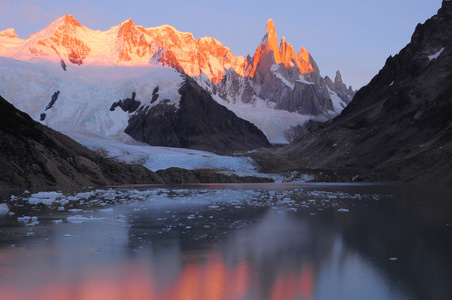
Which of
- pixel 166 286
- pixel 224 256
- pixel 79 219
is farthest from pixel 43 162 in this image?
pixel 166 286

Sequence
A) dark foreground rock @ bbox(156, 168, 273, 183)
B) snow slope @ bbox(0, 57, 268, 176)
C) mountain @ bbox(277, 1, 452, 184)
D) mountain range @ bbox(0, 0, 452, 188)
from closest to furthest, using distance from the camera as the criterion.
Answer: mountain @ bbox(277, 1, 452, 184) < dark foreground rock @ bbox(156, 168, 273, 183) < mountain range @ bbox(0, 0, 452, 188) < snow slope @ bbox(0, 57, 268, 176)

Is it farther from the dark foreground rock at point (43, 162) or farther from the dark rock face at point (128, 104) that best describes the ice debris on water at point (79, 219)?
the dark rock face at point (128, 104)

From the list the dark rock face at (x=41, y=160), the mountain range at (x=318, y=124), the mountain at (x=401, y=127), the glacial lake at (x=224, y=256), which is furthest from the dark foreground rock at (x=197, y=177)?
the glacial lake at (x=224, y=256)

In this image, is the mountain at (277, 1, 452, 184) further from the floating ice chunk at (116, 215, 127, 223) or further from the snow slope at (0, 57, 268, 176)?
the snow slope at (0, 57, 268, 176)

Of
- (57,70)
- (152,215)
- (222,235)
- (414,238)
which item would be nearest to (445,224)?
(414,238)

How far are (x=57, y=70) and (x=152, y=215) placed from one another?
17901cm

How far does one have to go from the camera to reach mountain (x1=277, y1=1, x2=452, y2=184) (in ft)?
232

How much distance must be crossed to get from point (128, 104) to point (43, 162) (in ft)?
447

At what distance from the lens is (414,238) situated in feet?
54.5

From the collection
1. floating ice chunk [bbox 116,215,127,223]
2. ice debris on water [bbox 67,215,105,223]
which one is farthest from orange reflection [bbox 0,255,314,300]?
floating ice chunk [bbox 116,215,127,223]

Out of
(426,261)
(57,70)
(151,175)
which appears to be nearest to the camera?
(426,261)

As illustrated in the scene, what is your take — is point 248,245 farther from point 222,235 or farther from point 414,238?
point 414,238

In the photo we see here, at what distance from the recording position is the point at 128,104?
596ft

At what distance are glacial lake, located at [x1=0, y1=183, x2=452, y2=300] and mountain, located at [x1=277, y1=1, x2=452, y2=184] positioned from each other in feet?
132
